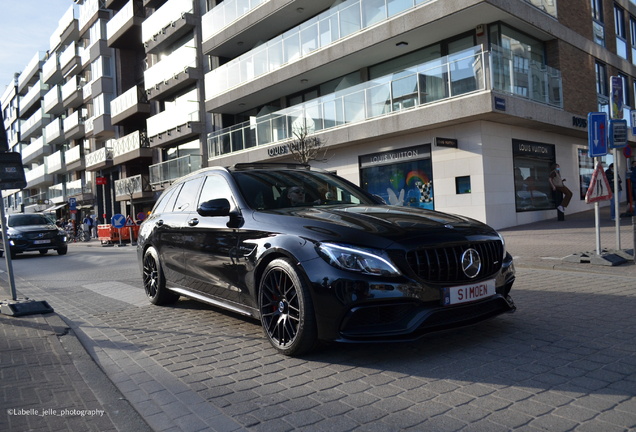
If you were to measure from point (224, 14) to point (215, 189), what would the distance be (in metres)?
22.8

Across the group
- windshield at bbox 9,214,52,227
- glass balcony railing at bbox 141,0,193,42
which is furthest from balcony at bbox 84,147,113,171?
windshield at bbox 9,214,52,227

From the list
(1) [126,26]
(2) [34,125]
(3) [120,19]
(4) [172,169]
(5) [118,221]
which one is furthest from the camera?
(2) [34,125]

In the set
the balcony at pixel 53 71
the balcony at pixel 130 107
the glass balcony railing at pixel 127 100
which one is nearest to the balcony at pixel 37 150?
the balcony at pixel 53 71

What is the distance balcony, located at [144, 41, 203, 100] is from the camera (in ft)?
97.7

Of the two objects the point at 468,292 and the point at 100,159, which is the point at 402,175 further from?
the point at 100,159

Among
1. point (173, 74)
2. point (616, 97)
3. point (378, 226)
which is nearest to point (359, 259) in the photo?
point (378, 226)

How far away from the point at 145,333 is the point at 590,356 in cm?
388

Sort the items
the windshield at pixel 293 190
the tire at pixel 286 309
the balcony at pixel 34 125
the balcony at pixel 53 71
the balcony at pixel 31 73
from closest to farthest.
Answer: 1. the tire at pixel 286 309
2. the windshield at pixel 293 190
3. the balcony at pixel 53 71
4. the balcony at pixel 34 125
5. the balcony at pixel 31 73

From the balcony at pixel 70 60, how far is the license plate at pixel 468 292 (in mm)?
52575

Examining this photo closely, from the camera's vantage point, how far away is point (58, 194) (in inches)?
2247

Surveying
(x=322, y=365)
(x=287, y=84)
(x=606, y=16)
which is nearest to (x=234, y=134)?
(x=287, y=84)

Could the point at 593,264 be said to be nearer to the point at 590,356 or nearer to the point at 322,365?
the point at 590,356

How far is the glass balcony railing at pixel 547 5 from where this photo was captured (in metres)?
17.5

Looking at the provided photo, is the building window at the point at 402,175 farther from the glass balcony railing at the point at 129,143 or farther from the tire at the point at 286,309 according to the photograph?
the glass balcony railing at the point at 129,143
